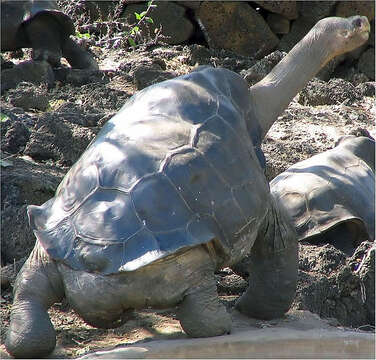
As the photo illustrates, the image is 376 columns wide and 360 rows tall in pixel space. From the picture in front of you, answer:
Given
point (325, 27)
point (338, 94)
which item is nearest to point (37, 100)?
point (325, 27)

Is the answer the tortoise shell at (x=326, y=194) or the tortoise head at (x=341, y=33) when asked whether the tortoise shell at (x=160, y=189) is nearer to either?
the tortoise head at (x=341, y=33)

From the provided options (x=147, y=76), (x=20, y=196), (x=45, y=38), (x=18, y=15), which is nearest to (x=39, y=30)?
(x=45, y=38)

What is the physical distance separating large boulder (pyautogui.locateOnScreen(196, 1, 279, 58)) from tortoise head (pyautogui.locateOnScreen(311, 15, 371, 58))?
4087 millimetres

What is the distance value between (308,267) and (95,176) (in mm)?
1575

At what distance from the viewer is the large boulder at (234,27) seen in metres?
9.12

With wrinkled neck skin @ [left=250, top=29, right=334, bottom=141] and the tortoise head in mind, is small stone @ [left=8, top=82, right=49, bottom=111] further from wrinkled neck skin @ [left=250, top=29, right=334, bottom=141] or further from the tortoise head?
the tortoise head

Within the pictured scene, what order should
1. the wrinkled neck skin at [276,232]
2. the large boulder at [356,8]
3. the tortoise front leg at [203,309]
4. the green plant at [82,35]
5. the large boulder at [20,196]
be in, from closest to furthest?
the tortoise front leg at [203,309] < the wrinkled neck skin at [276,232] < the large boulder at [20,196] < the green plant at [82,35] < the large boulder at [356,8]

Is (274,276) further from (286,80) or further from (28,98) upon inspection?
(28,98)

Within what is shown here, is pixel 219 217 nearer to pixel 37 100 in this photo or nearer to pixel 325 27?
pixel 325 27

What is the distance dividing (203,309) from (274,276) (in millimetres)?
710

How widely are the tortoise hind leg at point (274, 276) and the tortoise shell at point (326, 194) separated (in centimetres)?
95

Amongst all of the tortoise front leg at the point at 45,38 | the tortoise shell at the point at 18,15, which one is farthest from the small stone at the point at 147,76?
the tortoise shell at the point at 18,15

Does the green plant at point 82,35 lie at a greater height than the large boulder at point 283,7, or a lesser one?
lesser

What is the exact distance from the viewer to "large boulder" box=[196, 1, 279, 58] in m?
9.12
